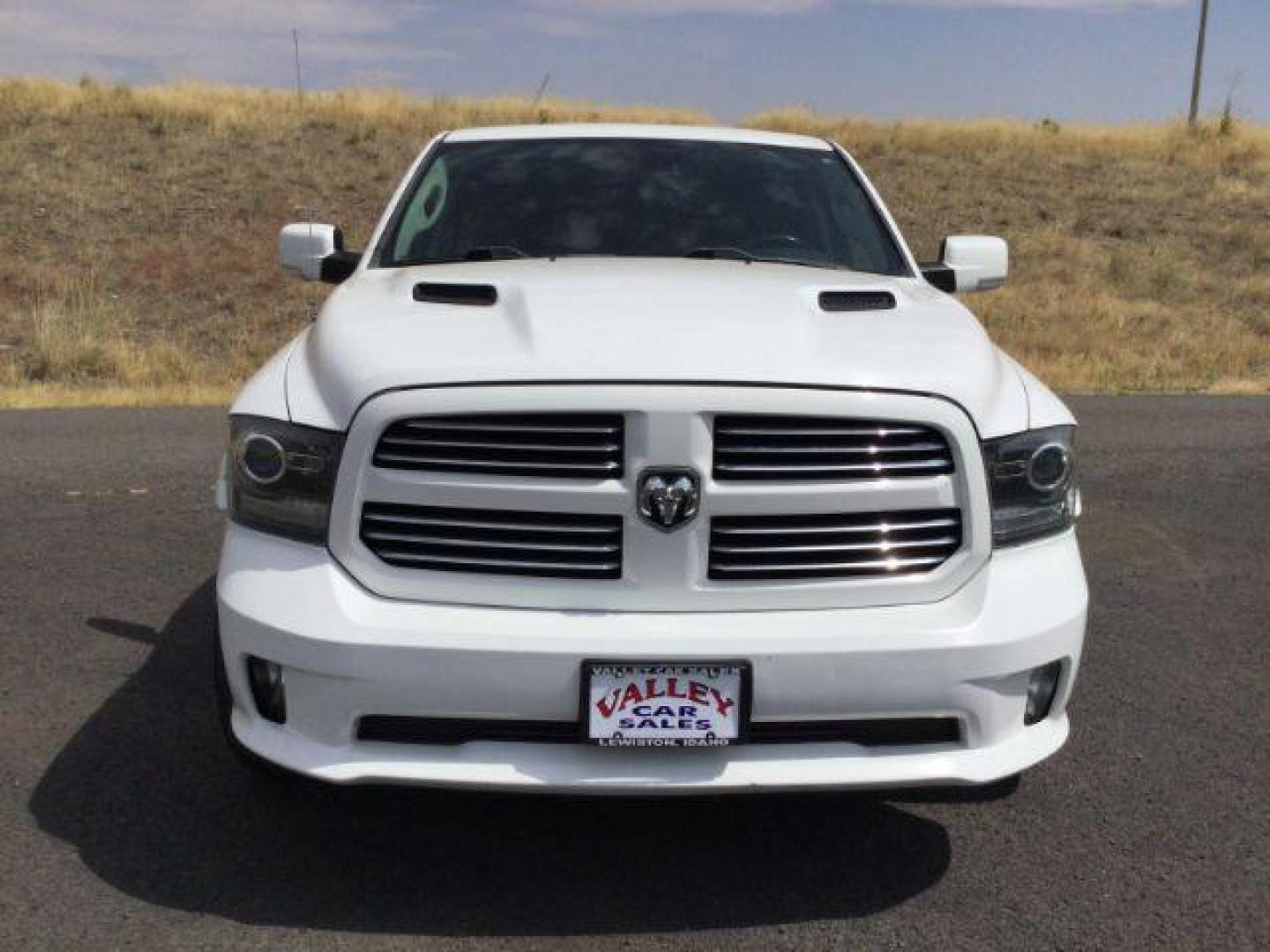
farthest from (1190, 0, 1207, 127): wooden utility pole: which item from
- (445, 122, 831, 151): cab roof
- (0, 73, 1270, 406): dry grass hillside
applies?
(445, 122, 831, 151): cab roof

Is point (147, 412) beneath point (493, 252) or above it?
beneath

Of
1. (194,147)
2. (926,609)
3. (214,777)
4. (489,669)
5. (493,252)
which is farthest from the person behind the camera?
(194,147)

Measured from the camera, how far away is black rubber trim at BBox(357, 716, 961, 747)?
2840mm

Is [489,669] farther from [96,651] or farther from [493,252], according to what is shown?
[96,651]

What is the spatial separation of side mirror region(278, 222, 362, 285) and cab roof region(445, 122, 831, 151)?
0.65 m

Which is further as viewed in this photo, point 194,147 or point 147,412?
point 194,147

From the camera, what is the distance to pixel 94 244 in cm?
2056

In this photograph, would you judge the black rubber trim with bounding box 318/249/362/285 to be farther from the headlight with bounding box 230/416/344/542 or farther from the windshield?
the headlight with bounding box 230/416/344/542

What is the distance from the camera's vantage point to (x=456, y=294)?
3514mm

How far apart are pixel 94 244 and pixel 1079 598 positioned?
19.9 metres

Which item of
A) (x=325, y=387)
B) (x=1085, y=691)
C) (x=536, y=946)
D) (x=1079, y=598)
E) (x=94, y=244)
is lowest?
(x=94, y=244)

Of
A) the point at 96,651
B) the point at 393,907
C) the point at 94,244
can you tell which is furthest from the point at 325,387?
the point at 94,244

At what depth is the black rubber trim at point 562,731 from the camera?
284 centimetres

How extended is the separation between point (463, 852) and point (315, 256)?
7.35 feet
